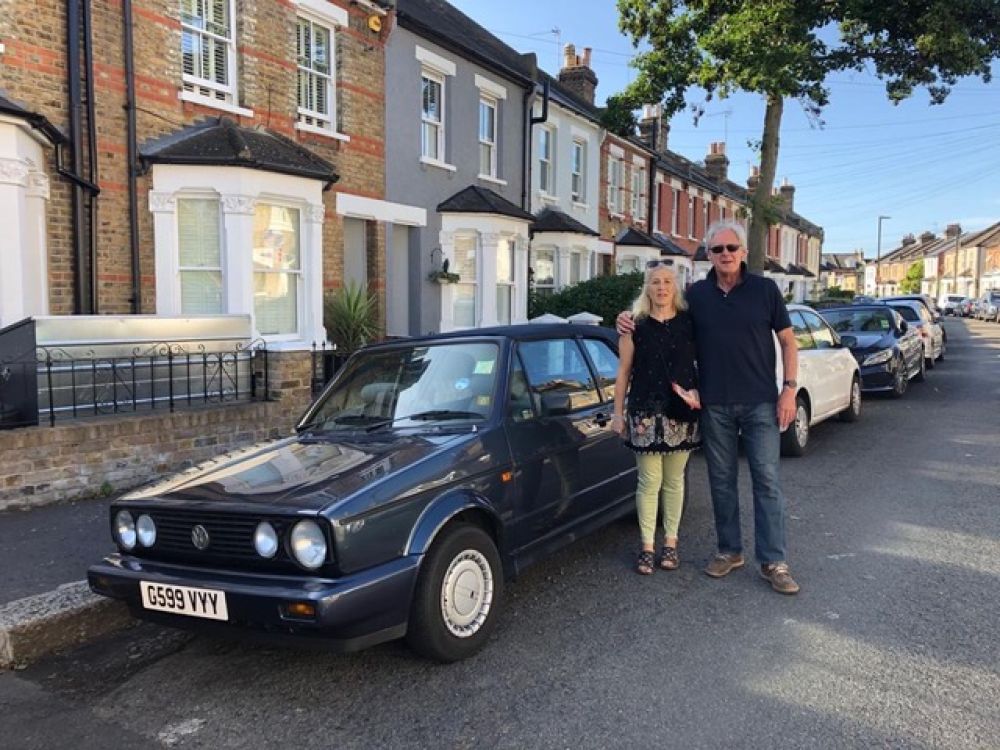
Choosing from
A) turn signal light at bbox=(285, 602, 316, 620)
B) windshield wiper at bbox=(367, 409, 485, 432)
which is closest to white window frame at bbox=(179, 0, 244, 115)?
windshield wiper at bbox=(367, 409, 485, 432)

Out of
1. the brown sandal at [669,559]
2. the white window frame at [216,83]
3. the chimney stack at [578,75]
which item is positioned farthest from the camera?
the chimney stack at [578,75]

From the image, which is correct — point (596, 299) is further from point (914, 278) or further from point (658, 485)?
point (914, 278)

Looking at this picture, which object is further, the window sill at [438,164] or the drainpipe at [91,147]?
the window sill at [438,164]

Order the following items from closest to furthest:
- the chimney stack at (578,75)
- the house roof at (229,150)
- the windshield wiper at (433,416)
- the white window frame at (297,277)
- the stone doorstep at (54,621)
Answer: the stone doorstep at (54,621)
the windshield wiper at (433,416)
the house roof at (229,150)
the white window frame at (297,277)
the chimney stack at (578,75)

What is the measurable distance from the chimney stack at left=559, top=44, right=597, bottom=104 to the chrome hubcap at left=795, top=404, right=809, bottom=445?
17.6 meters

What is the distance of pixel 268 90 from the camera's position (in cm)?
1090

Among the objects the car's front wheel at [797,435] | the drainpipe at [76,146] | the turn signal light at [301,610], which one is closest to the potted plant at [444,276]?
the drainpipe at [76,146]

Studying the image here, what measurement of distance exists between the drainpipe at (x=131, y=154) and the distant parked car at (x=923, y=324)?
545 inches

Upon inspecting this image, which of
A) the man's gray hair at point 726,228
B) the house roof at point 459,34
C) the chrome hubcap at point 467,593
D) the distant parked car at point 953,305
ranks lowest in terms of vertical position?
the chrome hubcap at point 467,593

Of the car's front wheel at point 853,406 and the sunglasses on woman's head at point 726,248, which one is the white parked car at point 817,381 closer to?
the car's front wheel at point 853,406

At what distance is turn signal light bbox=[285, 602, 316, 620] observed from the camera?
3.06 m

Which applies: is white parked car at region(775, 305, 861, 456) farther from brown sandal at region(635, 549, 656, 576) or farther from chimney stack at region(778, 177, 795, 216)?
chimney stack at region(778, 177, 795, 216)

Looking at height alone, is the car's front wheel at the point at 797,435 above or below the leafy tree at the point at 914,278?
below

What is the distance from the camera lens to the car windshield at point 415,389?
4.28 m
